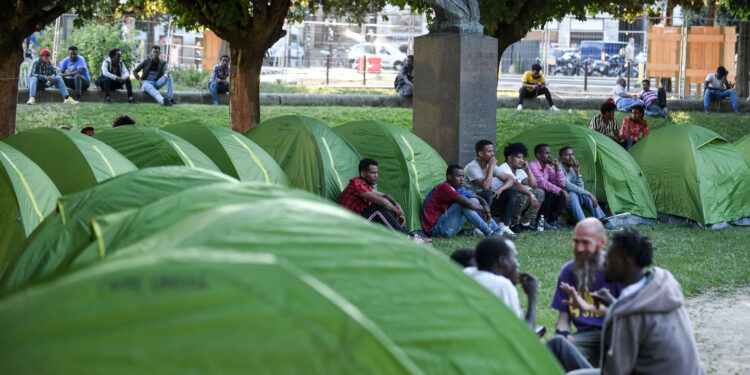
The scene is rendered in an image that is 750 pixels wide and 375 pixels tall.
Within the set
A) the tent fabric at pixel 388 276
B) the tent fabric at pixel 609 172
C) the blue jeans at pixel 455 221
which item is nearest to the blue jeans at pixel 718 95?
the tent fabric at pixel 609 172

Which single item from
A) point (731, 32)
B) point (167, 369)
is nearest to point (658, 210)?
point (167, 369)

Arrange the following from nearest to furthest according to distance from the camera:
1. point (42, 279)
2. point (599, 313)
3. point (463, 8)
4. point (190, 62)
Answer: point (42, 279)
point (599, 313)
point (463, 8)
point (190, 62)

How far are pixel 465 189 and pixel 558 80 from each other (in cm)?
1959

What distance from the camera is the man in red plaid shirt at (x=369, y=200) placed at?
34.7 ft

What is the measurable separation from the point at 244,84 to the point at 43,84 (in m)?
6.87

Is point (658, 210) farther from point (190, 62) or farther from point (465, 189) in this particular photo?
point (190, 62)

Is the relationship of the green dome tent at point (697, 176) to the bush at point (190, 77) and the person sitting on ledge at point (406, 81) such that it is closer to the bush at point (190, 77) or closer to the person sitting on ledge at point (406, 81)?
the person sitting on ledge at point (406, 81)

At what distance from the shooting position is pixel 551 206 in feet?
40.3

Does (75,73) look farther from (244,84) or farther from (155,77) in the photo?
(244,84)

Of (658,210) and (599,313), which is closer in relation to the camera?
(599,313)

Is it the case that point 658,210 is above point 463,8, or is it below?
below

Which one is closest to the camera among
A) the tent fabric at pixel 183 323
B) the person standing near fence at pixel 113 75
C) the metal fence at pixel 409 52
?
the tent fabric at pixel 183 323

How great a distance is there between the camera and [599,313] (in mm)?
5594

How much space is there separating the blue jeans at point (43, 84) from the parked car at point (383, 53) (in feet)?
44.2
